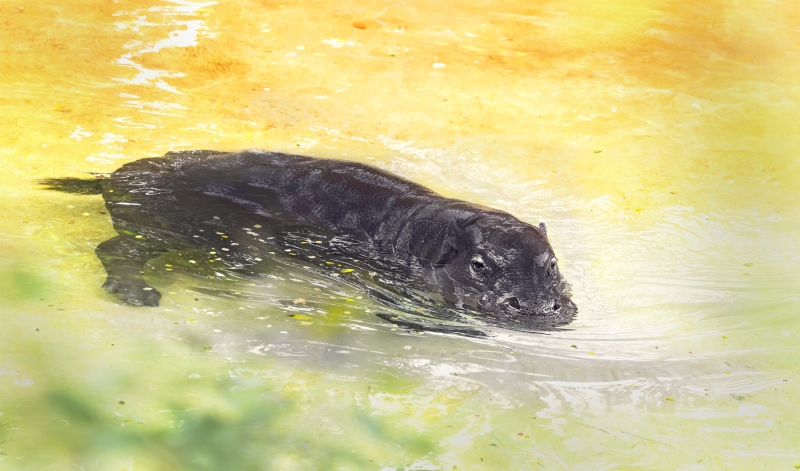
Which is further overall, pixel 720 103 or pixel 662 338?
pixel 720 103

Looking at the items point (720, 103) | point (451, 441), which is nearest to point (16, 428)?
point (451, 441)

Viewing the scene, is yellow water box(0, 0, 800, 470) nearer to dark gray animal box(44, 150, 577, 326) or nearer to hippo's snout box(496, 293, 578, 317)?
hippo's snout box(496, 293, 578, 317)

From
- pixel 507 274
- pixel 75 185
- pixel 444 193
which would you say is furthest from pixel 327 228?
pixel 75 185

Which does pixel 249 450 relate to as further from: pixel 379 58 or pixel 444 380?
pixel 379 58


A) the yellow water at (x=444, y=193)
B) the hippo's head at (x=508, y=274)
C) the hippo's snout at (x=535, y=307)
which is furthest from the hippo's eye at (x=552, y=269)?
the yellow water at (x=444, y=193)

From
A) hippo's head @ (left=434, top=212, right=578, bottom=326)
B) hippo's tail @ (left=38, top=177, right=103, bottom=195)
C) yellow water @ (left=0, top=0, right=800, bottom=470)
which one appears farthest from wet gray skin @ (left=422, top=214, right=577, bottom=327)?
hippo's tail @ (left=38, top=177, right=103, bottom=195)

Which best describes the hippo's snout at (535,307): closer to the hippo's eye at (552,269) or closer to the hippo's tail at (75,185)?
the hippo's eye at (552,269)
